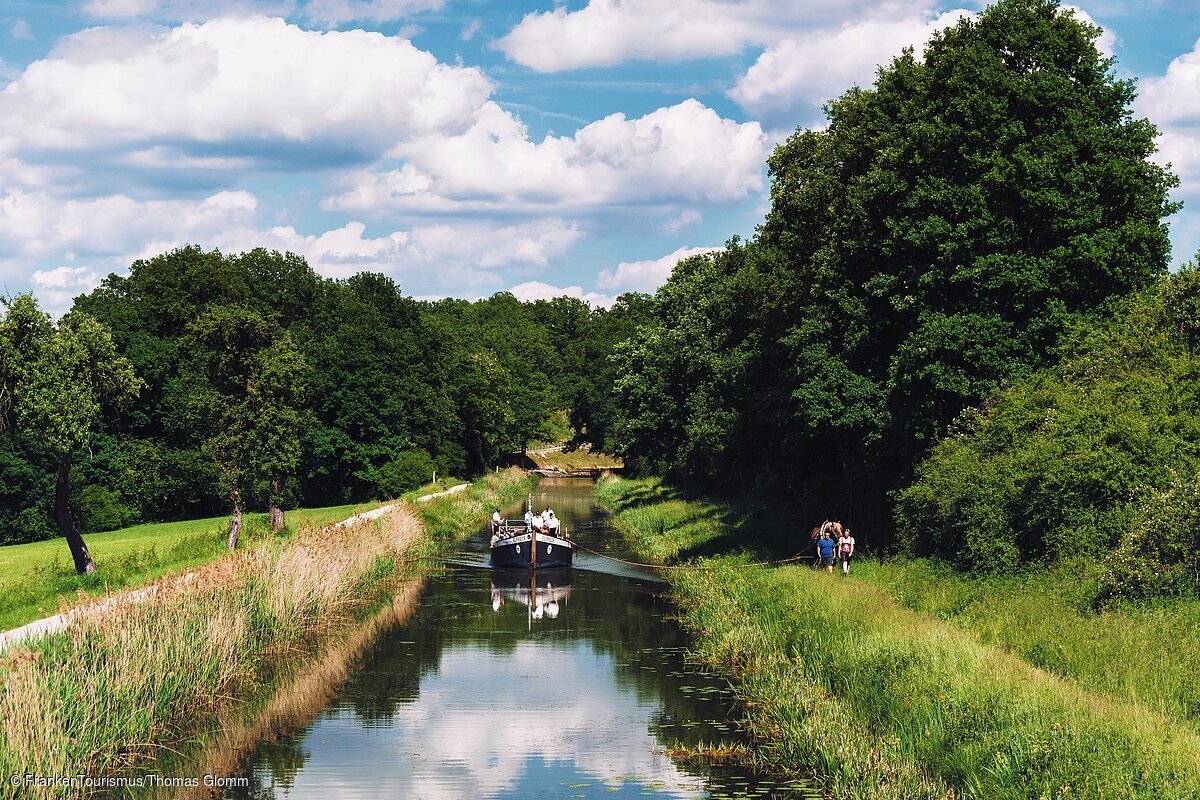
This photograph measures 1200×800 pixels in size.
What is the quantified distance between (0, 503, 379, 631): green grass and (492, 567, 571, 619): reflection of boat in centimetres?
728

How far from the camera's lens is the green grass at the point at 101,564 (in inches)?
1082

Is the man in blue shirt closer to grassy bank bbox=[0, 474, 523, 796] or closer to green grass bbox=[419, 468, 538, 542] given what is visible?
grassy bank bbox=[0, 474, 523, 796]

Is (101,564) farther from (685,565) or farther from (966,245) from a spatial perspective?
(966,245)

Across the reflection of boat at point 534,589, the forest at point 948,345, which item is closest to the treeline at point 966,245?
the forest at point 948,345

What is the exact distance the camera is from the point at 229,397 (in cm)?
4306

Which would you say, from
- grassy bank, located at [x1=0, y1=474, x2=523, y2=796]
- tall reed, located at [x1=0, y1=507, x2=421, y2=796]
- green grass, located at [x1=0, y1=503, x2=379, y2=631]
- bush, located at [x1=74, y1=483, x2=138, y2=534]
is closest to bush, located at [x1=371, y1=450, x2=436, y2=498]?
bush, located at [x1=74, y1=483, x2=138, y2=534]

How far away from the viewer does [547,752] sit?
65.2 ft

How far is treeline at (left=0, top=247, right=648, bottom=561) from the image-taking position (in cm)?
3338

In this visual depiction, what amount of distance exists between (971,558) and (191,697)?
57.6ft

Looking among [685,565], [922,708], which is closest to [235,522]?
[685,565]

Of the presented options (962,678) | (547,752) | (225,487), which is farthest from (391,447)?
(962,678)

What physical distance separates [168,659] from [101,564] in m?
18.3

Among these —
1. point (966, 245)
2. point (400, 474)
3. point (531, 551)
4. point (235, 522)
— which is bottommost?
point (531, 551)

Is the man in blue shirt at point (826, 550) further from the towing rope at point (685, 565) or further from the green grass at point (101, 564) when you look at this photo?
the green grass at point (101, 564)
